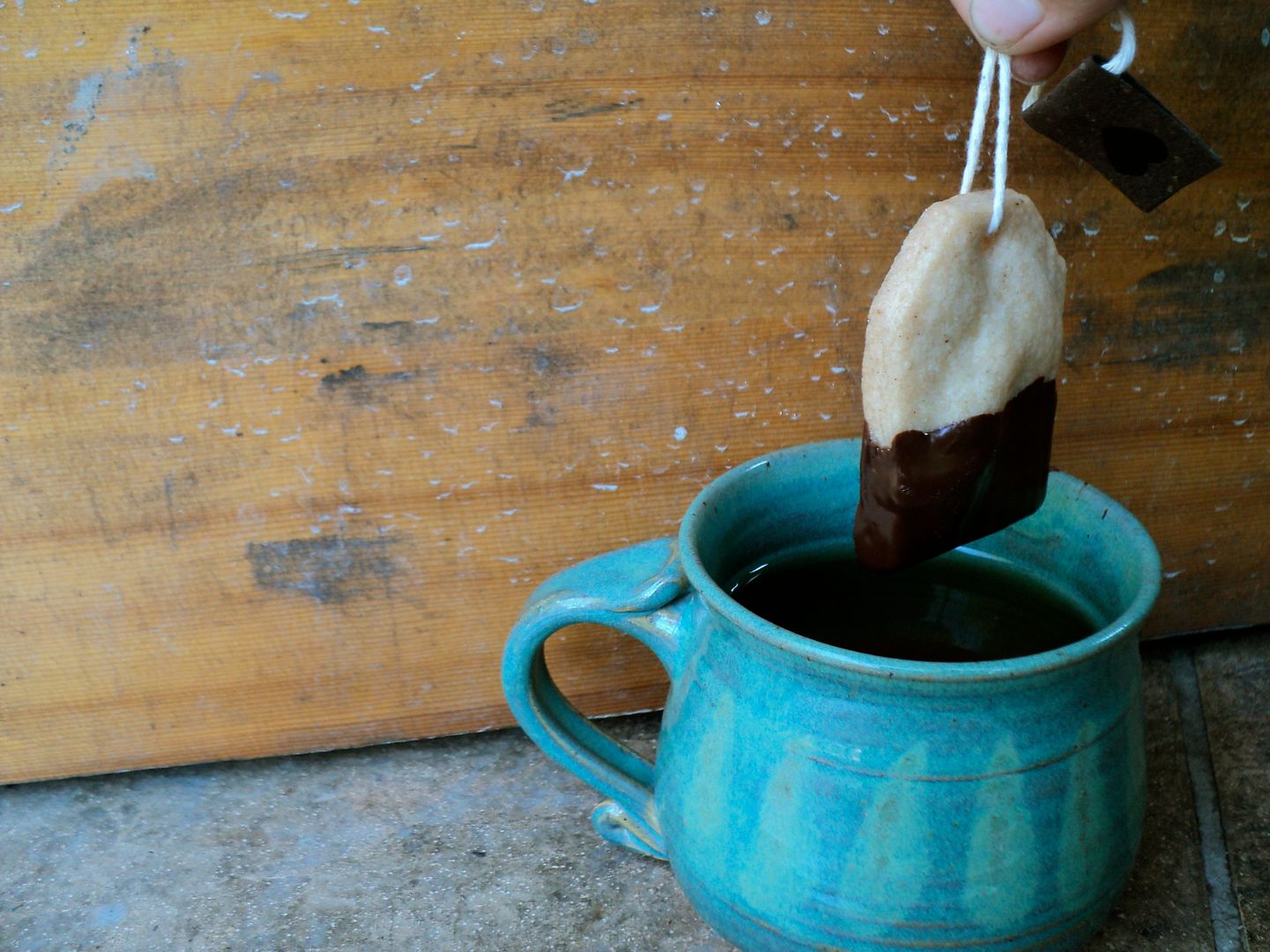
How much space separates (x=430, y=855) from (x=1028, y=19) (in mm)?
610

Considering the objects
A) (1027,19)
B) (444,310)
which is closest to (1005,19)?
(1027,19)

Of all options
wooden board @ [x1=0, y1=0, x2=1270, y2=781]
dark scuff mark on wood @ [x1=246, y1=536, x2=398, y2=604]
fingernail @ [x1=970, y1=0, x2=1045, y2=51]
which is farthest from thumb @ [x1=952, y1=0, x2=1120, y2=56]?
dark scuff mark on wood @ [x1=246, y1=536, x2=398, y2=604]

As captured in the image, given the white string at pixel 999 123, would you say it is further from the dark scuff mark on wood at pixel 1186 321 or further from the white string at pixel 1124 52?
the dark scuff mark on wood at pixel 1186 321

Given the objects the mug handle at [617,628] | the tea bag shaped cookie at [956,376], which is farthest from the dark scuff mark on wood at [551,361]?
the tea bag shaped cookie at [956,376]

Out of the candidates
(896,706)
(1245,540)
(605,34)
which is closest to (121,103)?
(605,34)

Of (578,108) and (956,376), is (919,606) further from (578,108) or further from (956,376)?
(578,108)

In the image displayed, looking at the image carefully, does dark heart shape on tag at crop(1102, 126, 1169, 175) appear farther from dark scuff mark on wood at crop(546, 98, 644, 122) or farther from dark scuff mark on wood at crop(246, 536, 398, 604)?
dark scuff mark on wood at crop(246, 536, 398, 604)

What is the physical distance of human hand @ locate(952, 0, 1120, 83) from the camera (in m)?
0.47

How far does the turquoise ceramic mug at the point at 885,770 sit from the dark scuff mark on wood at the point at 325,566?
0.61 feet

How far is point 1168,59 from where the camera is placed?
0.72 meters

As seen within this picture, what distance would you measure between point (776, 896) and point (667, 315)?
372 mm

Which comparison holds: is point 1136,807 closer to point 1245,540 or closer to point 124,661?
point 1245,540

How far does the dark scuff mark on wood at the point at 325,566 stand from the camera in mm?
782

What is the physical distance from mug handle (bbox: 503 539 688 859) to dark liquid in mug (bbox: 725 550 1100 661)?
6 centimetres
